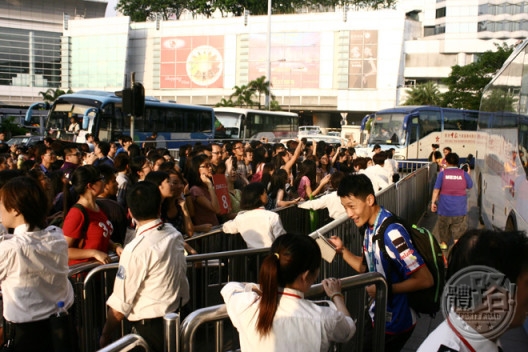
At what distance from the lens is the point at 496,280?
198 cm

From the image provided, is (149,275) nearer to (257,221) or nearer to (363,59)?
(257,221)

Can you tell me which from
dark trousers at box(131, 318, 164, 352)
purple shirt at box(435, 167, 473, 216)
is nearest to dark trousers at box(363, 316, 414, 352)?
dark trousers at box(131, 318, 164, 352)

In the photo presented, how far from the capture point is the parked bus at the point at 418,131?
3017cm

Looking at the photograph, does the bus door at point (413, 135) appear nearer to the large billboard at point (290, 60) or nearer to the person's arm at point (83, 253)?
the person's arm at point (83, 253)

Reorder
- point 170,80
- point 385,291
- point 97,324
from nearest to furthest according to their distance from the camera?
point 385,291 → point 97,324 → point 170,80

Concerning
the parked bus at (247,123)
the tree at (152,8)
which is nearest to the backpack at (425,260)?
the parked bus at (247,123)

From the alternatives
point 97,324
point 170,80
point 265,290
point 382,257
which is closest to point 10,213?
point 97,324

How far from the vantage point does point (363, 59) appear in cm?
7381

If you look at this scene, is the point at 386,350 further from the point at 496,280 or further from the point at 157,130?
the point at 157,130

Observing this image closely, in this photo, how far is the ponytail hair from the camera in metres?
2.72

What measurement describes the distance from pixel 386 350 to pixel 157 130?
86.6ft

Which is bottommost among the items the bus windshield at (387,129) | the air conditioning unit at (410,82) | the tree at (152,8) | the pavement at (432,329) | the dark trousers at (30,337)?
the pavement at (432,329)

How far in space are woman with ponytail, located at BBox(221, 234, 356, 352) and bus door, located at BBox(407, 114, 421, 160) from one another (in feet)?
92.3

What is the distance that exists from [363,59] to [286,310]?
73.6m
